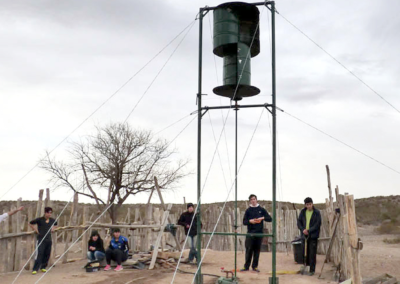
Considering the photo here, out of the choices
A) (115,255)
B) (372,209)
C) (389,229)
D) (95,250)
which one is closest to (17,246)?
(95,250)

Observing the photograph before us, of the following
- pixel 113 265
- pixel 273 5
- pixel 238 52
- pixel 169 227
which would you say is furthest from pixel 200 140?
pixel 113 265

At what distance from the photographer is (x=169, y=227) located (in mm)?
11352

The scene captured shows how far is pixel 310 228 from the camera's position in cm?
965

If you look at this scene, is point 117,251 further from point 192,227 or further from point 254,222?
point 254,222

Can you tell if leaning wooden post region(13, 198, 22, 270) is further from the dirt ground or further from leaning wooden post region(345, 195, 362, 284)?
leaning wooden post region(345, 195, 362, 284)

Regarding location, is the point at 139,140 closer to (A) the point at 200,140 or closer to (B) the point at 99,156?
(B) the point at 99,156

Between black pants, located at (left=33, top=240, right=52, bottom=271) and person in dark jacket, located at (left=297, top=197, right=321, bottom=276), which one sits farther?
black pants, located at (left=33, top=240, right=52, bottom=271)

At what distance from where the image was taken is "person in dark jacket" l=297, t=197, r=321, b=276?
379 inches

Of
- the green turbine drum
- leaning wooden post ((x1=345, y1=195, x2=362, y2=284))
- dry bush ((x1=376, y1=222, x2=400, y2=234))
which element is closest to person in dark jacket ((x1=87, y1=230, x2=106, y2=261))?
the green turbine drum

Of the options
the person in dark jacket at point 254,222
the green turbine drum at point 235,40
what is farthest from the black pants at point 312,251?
the green turbine drum at point 235,40

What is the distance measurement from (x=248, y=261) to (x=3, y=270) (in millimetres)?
5989

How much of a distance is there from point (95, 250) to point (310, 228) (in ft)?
17.1

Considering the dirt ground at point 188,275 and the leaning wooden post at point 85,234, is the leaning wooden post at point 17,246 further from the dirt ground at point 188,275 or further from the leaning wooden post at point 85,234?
the leaning wooden post at point 85,234

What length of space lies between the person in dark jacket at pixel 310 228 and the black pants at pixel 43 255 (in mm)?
6037
